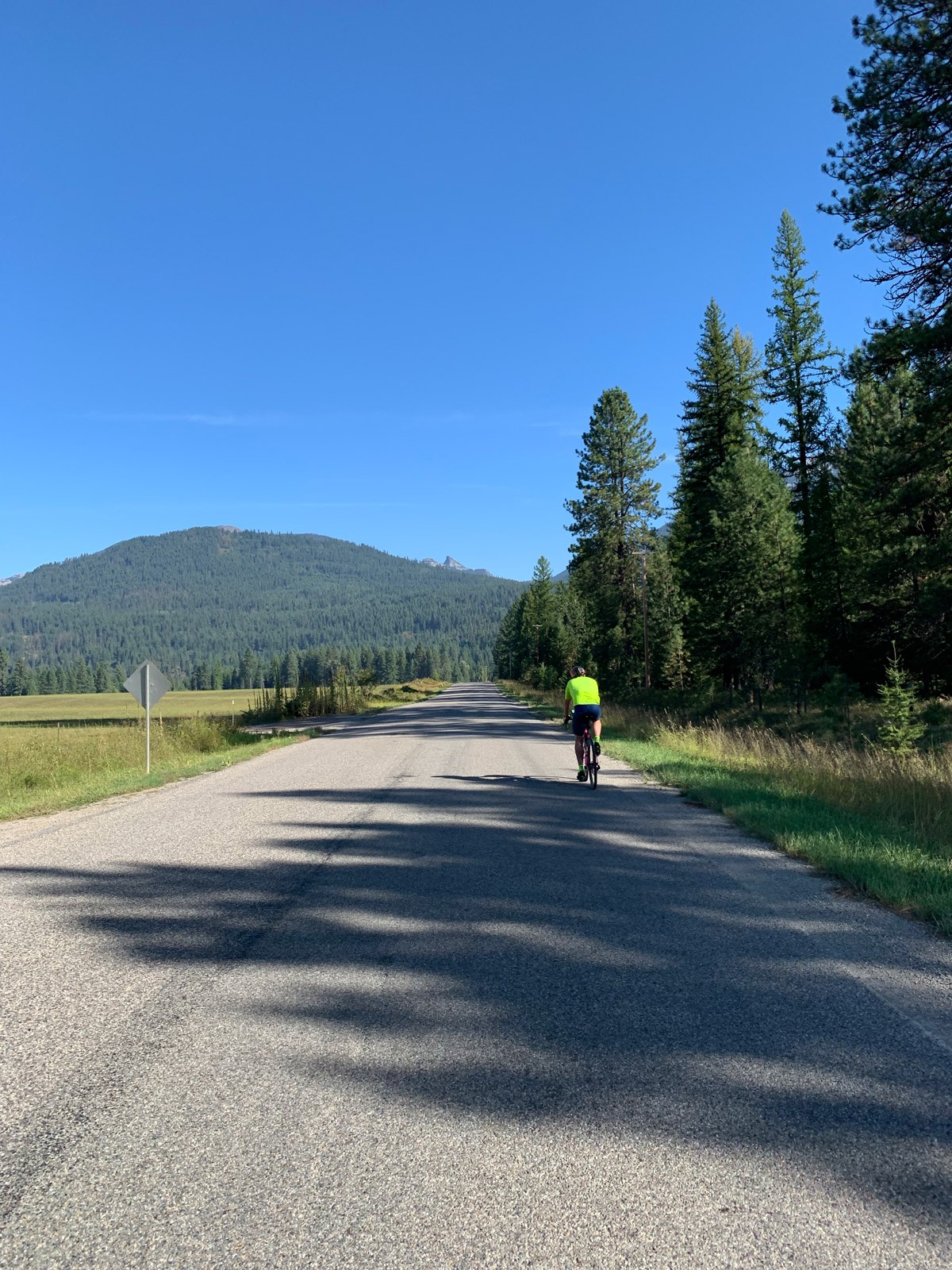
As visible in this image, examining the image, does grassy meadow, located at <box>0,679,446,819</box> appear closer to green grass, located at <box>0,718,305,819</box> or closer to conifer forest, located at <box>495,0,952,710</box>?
green grass, located at <box>0,718,305,819</box>

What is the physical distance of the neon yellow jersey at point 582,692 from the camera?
14420 mm

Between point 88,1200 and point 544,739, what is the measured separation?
22850mm

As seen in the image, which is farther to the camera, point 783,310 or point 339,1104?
point 783,310

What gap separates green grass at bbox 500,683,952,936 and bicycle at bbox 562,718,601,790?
53.0 inches

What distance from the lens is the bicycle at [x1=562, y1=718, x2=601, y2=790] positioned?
45.4 ft

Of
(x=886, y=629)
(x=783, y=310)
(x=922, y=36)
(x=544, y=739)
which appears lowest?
(x=544, y=739)

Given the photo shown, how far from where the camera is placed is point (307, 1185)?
108 inches

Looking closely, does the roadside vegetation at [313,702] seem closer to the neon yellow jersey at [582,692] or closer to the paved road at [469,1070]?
the neon yellow jersey at [582,692]

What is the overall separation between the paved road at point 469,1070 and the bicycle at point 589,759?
628 cm

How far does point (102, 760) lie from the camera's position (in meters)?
19.5

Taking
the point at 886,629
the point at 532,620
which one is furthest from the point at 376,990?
the point at 532,620

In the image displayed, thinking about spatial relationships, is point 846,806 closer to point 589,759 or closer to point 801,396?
point 589,759

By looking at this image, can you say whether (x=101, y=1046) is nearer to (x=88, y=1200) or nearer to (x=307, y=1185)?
(x=88, y=1200)

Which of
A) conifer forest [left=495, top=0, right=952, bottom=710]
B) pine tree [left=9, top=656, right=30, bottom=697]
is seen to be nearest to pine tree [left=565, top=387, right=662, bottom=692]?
conifer forest [left=495, top=0, right=952, bottom=710]
